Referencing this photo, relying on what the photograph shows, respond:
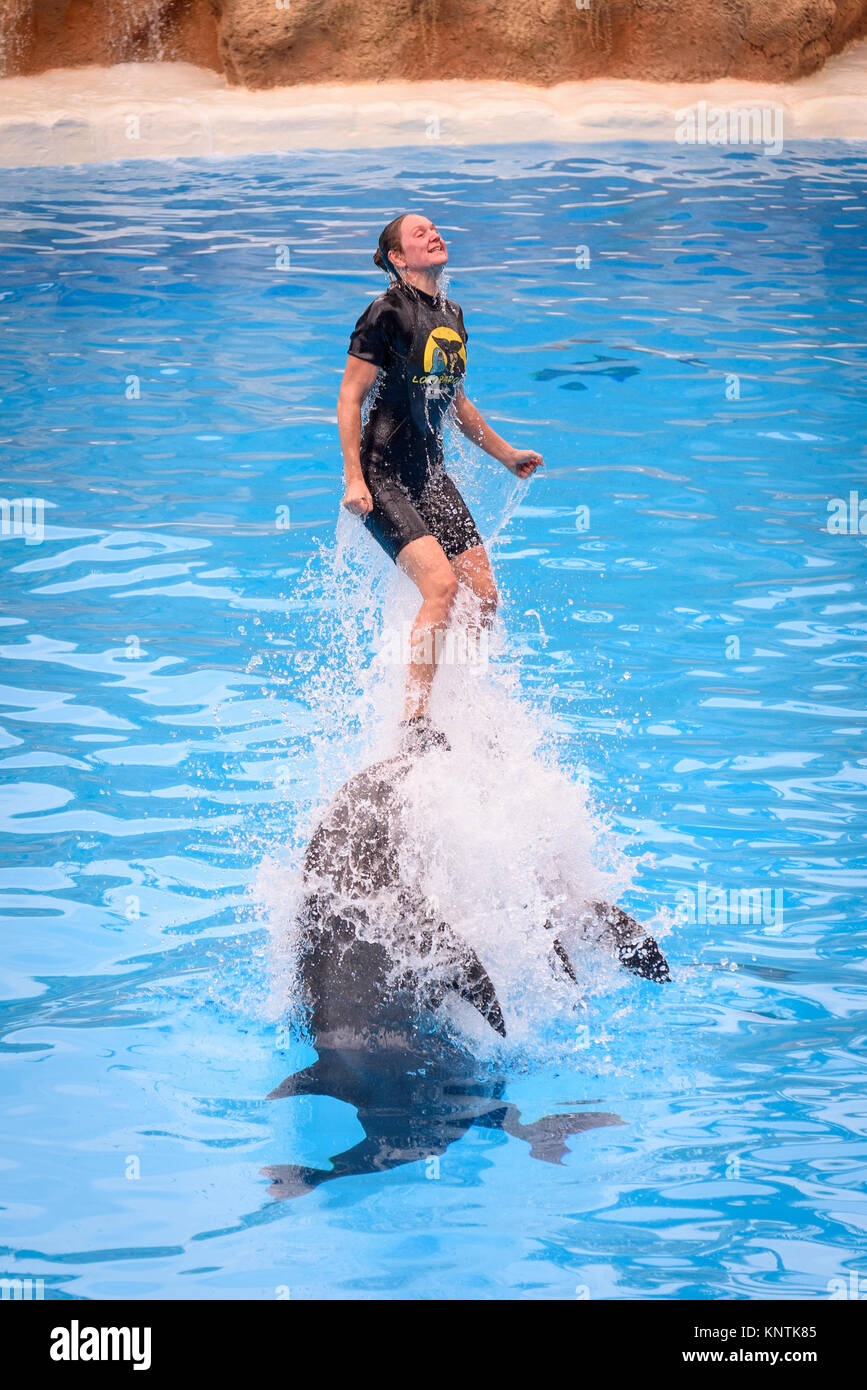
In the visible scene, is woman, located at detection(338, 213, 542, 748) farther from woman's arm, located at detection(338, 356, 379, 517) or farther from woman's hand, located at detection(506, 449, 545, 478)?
woman's hand, located at detection(506, 449, 545, 478)

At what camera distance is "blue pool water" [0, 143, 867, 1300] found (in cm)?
363

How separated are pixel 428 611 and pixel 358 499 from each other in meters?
0.47

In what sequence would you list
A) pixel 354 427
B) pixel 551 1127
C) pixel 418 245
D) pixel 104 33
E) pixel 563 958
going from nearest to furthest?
pixel 551 1127, pixel 563 958, pixel 354 427, pixel 418 245, pixel 104 33

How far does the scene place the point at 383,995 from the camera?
416cm

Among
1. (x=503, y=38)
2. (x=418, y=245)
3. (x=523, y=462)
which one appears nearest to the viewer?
(x=418, y=245)

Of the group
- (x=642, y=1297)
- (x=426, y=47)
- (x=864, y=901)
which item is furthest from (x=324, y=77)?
(x=642, y=1297)

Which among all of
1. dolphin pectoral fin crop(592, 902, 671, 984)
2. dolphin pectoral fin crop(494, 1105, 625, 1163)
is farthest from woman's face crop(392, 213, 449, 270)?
dolphin pectoral fin crop(494, 1105, 625, 1163)

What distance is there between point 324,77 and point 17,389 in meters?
8.91

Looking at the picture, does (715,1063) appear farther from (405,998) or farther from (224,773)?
(224,773)

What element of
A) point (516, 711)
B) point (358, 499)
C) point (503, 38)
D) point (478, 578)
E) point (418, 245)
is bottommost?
point (516, 711)

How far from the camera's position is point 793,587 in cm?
718

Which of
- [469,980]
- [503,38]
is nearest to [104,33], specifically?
[503,38]

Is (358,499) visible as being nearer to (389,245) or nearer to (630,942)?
(389,245)

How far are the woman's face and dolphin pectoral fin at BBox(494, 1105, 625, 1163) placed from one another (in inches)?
114
